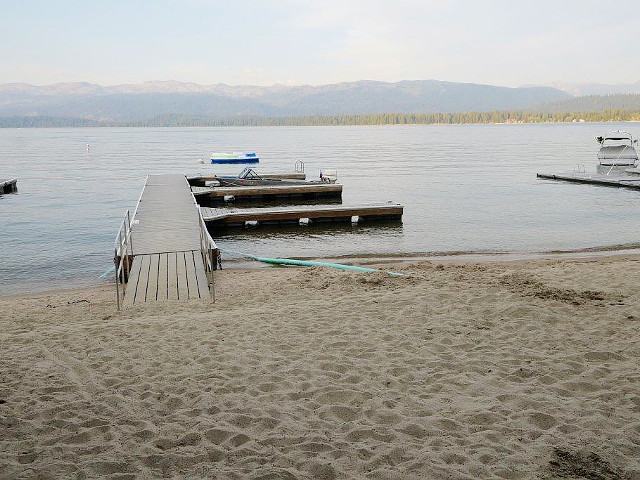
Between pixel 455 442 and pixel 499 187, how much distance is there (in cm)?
2984

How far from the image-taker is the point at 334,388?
16.8 feet

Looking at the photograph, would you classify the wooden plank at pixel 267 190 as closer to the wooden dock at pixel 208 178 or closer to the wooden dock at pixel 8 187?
the wooden dock at pixel 208 178

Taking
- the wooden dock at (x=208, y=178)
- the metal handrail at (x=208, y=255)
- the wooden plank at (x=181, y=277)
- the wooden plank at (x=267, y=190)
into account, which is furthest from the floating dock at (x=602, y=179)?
the wooden plank at (x=181, y=277)

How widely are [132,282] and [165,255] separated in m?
1.75

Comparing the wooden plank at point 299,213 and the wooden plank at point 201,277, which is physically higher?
the wooden plank at point 201,277

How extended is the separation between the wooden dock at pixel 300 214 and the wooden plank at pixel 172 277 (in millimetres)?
6721

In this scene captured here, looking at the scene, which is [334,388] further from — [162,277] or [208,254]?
[208,254]

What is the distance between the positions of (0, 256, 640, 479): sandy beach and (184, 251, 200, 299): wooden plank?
57 cm

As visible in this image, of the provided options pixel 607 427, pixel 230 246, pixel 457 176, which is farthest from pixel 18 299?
pixel 457 176

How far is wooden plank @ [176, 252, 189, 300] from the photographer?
9102mm

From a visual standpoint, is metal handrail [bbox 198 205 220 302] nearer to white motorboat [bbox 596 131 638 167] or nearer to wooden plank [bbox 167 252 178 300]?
wooden plank [bbox 167 252 178 300]

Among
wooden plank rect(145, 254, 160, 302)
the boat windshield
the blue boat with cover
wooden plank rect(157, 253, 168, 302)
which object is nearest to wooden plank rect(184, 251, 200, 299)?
wooden plank rect(157, 253, 168, 302)

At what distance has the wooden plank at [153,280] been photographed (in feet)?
29.4

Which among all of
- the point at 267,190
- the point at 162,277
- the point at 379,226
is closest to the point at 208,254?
the point at 162,277
